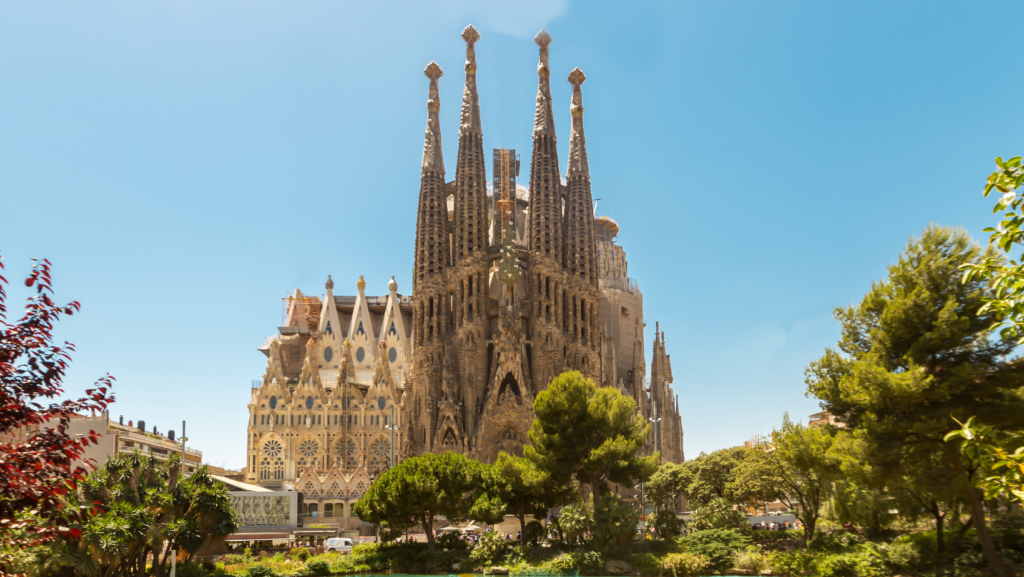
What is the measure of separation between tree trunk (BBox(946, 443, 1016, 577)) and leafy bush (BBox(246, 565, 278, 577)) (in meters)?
24.6

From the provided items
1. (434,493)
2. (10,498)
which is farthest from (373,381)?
(10,498)

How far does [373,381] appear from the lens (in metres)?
75.2

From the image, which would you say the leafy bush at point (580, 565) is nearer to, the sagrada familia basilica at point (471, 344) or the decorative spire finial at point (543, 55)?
the sagrada familia basilica at point (471, 344)

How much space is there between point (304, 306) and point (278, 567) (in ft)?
198

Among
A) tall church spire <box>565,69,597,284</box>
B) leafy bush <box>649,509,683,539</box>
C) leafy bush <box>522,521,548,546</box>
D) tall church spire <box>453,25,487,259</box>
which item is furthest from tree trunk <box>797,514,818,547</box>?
tall church spire <box>453,25,487,259</box>

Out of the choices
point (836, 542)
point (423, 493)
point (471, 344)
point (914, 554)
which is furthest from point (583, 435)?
point (471, 344)

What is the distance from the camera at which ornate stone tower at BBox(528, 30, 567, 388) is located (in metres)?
62.8

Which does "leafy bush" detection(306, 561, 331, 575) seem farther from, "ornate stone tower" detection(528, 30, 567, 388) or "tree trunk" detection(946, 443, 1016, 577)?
"ornate stone tower" detection(528, 30, 567, 388)

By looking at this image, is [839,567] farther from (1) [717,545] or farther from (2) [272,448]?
(2) [272,448]

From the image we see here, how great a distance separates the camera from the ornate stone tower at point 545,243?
62.8m

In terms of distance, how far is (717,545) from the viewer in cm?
2994

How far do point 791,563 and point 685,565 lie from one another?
13.0ft

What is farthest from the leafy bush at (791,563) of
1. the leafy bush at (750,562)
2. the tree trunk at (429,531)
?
the tree trunk at (429,531)

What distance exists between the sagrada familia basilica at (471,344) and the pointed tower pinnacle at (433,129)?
5.1 inches
